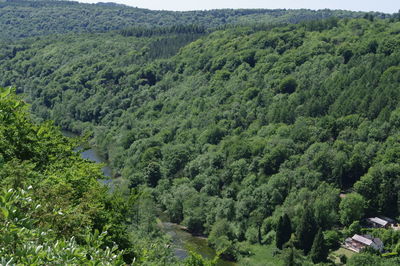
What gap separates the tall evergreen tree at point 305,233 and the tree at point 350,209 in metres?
5.51

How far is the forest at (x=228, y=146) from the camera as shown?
18.4 meters

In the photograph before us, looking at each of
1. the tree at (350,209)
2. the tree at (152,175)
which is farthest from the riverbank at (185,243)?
the tree at (350,209)

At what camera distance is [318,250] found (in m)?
54.3

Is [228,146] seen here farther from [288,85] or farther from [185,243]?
[185,243]

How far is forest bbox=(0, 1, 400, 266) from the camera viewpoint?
1839 centimetres

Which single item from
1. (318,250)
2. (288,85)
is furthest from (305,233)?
(288,85)

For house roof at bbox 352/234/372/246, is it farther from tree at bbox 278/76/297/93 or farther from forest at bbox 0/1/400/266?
tree at bbox 278/76/297/93

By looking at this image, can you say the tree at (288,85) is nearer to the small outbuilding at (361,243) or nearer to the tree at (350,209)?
the tree at (350,209)

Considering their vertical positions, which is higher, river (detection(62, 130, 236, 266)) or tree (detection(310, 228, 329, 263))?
tree (detection(310, 228, 329, 263))

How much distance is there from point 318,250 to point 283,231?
19.7 feet

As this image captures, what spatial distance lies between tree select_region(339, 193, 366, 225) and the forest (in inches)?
7.6

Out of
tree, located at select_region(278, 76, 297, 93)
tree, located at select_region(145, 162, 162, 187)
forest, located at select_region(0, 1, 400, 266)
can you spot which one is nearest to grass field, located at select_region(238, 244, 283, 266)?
forest, located at select_region(0, 1, 400, 266)

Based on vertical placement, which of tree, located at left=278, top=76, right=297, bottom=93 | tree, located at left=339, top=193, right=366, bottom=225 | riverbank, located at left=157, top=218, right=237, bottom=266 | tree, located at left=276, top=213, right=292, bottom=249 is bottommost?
riverbank, located at left=157, top=218, right=237, bottom=266

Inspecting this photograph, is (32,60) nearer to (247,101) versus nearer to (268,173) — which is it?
(247,101)
